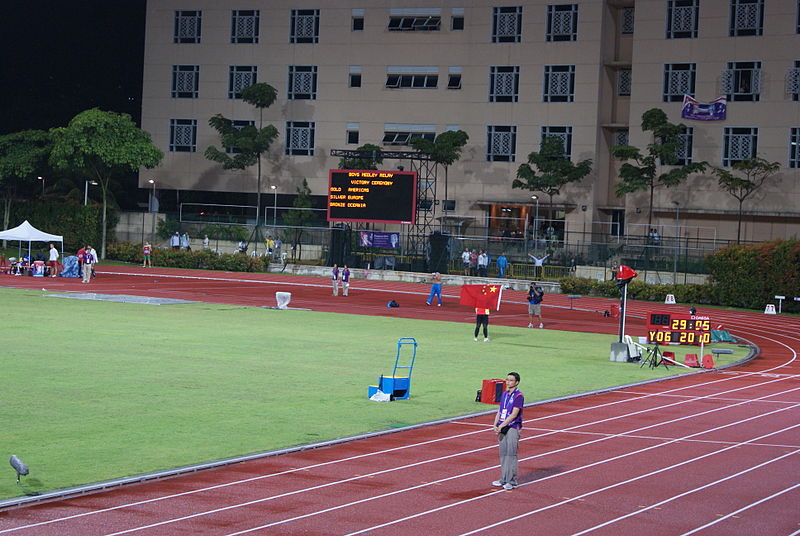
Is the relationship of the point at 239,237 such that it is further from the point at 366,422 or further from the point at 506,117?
the point at 366,422

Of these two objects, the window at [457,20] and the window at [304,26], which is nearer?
the window at [457,20]

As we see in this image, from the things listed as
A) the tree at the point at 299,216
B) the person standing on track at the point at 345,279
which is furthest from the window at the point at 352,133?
the person standing on track at the point at 345,279

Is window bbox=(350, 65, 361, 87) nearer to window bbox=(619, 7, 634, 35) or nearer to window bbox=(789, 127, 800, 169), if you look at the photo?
window bbox=(619, 7, 634, 35)

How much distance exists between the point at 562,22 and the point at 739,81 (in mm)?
11505

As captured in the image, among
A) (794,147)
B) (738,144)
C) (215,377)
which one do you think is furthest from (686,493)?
(738,144)

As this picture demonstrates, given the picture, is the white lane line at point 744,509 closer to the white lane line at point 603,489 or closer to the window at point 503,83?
the white lane line at point 603,489

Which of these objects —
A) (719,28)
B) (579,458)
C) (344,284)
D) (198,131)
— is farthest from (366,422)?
(198,131)

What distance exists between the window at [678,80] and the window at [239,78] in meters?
27.7

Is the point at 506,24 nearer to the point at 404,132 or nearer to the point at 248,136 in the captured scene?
the point at 404,132

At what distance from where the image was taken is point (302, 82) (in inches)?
2876

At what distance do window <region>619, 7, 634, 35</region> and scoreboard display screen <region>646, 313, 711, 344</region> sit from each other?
4267cm

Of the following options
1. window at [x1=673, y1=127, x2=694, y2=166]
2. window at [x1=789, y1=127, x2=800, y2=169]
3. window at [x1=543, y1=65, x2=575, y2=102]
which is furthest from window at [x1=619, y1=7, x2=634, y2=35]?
window at [x1=789, y1=127, x2=800, y2=169]

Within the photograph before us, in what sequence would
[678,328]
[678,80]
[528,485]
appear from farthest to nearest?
[678,80], [678,328], [528,485]

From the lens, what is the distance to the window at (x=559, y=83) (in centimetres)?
6688
